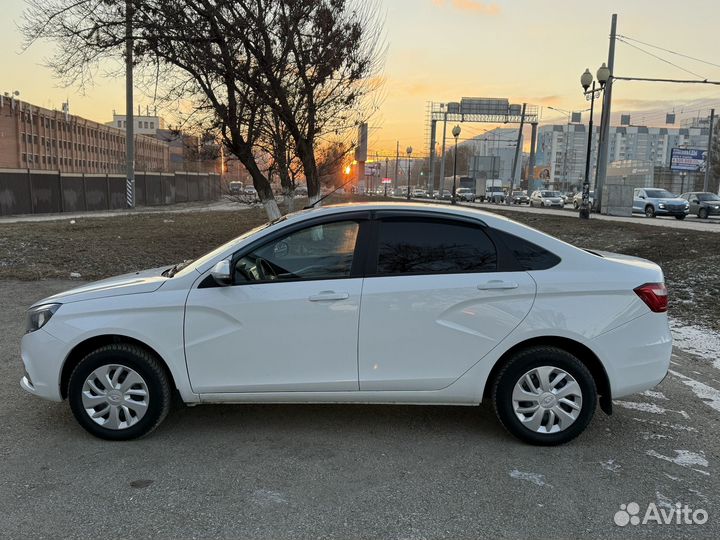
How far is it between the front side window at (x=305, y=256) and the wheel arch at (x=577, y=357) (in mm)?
1229

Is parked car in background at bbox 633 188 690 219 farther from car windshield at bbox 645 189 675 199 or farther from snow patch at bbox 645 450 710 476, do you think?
snow patch at bbox 645 450 710 476

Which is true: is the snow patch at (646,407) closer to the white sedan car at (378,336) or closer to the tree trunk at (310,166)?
the white sedan car at (378,336)

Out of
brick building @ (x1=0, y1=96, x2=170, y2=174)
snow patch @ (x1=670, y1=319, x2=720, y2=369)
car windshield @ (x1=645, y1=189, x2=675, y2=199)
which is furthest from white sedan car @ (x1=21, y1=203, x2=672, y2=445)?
brick building @ (x1=0, y1=96, x2=170, y2=174)

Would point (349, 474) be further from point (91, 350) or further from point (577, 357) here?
point (91, 350)

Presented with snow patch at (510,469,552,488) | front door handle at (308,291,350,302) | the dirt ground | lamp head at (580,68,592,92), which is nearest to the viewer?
snow patch at (510,469,552,488)

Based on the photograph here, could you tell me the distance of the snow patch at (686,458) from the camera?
365 cm

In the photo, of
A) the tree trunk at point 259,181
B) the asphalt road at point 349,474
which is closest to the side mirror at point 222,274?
the asphalt road at point 349,474

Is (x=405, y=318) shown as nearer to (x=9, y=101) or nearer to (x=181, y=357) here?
(x=181, y=357)

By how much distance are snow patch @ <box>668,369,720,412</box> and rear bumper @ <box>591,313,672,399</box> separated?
128 cm

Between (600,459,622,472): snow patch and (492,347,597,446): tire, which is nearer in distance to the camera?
(600,459,622,472): snow patch

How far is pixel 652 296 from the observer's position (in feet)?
12.5

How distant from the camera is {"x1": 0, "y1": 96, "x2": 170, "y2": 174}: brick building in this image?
68.2 meters

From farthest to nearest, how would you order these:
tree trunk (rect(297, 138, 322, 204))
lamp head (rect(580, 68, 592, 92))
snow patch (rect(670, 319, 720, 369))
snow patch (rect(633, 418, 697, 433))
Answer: lamp head (rect(580, 68, 592, 92)), tree trunk (rect(297, 138, 322, 204)), snow patch (rect(670, 319, 720, 369)), snow patch (rect(633, 418, 697, 433))

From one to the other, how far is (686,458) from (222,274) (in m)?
3.34
